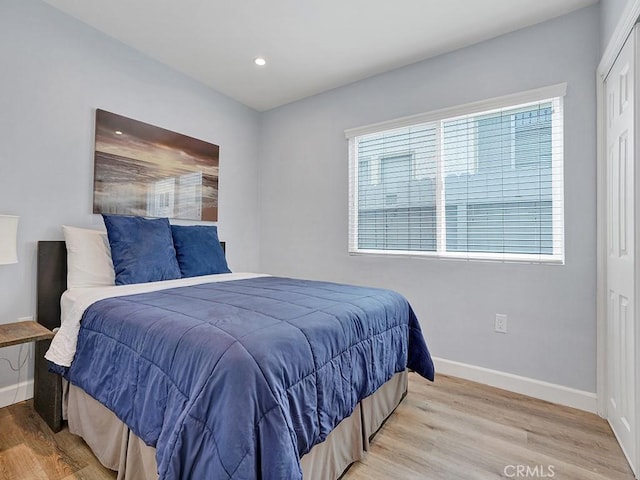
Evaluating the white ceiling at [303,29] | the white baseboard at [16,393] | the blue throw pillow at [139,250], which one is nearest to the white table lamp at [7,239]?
the blue throw pillow at [139,250]

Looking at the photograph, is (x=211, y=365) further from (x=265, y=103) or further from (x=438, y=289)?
(x=265, y=103)

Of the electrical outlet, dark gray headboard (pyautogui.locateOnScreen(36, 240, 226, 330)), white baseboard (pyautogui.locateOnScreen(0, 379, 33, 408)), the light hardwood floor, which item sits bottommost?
the light hardwood floor

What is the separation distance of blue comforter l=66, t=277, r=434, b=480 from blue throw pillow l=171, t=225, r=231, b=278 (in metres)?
0.70

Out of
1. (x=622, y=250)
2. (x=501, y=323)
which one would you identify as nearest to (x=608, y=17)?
(x=622, y=250)

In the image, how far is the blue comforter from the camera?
3.20 ft

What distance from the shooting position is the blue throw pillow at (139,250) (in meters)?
2.27

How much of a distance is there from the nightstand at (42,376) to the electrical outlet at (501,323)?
2.85 metres

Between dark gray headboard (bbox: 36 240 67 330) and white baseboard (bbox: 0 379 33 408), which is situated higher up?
dark gray headboard (bbox: 36 240 67 330)

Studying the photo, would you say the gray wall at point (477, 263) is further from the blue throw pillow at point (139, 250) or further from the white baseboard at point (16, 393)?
the white baseboard at point (16, 393)

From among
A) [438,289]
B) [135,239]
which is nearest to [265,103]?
[135,239]

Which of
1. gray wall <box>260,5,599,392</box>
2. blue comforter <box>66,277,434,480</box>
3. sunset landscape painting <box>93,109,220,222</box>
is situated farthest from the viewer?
sunset landscape painting <box>93,109,220,222</box>

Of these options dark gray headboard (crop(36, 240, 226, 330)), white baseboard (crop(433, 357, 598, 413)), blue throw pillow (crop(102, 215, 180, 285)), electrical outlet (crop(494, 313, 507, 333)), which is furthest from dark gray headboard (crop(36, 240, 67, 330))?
electrical outlet (crop(494, 313, 507, 333))

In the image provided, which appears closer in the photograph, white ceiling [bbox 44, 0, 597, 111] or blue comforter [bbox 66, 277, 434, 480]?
blue comforter [bbox 66, 277, 434, 480]

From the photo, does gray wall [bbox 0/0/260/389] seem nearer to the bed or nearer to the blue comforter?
the bed
